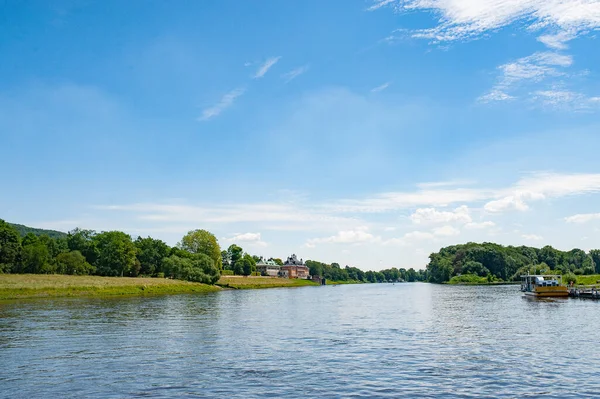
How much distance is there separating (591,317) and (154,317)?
5018 centimetres

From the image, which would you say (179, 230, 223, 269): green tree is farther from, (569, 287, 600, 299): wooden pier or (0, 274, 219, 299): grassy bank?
(569, 287, 600, 299): wooden pier

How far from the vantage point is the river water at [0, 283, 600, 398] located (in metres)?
24.0

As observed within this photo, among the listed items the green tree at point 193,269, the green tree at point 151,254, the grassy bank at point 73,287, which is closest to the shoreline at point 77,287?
the grassy bank at point 73,287

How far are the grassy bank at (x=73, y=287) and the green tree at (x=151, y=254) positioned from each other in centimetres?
3805

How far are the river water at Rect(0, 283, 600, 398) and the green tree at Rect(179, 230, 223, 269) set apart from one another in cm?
13439

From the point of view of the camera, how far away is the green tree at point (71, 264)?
13310 centimetres

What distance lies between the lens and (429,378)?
2623cm

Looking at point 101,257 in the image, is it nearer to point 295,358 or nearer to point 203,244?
point 203,244

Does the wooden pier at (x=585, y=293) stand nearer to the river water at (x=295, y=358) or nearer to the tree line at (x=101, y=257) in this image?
the river water at (x=295, y=358)

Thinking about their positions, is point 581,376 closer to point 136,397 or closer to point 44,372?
point 136,397

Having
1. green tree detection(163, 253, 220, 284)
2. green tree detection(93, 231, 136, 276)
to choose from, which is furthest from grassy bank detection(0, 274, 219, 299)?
green tree detection(93, 231, 136, 276)

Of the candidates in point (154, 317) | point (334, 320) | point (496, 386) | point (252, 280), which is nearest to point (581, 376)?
point (496, 386)

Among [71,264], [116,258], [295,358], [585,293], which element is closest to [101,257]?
[116,258]

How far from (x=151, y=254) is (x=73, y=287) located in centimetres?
6571
